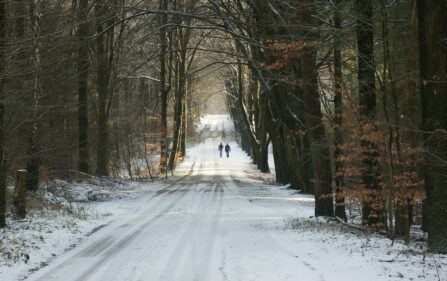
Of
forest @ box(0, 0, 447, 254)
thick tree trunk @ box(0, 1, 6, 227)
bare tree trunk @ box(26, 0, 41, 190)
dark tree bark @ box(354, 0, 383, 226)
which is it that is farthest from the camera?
bare tree trunk @ box(26, 0, 41, 190)

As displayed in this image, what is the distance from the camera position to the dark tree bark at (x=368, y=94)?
1166 centimetres

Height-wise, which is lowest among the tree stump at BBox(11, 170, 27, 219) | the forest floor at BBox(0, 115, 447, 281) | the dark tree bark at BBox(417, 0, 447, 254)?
the forest floor at BBox(0, 115, 447, 281)

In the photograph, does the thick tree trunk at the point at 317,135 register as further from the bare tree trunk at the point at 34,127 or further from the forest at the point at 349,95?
the bare tree trunk at the point at 34,127

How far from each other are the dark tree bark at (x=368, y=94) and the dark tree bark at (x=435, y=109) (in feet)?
7.32

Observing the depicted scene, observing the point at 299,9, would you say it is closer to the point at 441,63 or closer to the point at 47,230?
the point at 441,63

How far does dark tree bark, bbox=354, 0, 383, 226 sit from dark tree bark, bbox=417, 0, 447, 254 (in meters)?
2.23

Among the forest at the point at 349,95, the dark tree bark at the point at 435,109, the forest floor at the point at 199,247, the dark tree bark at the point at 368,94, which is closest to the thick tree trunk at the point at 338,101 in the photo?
the forest at the point at 349,95

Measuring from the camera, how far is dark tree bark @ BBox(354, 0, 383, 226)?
38.2 ft

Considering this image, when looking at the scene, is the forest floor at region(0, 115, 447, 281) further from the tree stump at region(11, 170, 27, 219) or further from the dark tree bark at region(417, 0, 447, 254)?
the dark tree bark at region(417, 0, 447, 254)

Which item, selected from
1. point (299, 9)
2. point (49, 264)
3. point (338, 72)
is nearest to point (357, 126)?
point (338, 72)

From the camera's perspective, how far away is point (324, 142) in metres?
14.4

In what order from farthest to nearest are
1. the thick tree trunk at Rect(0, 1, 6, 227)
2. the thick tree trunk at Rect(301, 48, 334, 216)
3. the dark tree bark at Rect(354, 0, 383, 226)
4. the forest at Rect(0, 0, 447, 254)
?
the thick tree trunk at Rect(301, 48, 334, 216) → the dark tree bark at Rect(354, 0, 383, 226) → the thick tree trunk at Rect(0, 1, 6, 227) → the forest at Rect(0, 0, 447, 254)

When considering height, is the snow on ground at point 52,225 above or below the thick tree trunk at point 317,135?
below

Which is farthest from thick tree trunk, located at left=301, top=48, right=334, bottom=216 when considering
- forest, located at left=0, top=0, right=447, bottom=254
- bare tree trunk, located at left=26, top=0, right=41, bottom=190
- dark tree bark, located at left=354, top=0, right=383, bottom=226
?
bare tree trunk, located at left=26, top=0, right=41, bottom=190
